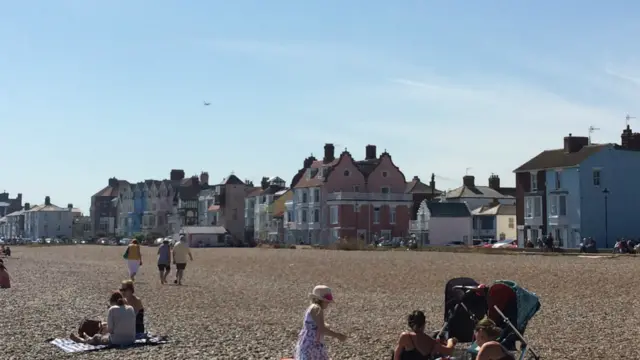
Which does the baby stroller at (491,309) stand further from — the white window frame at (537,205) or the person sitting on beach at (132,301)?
the white window frame at (537,205)

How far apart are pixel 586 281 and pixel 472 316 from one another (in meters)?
16.5

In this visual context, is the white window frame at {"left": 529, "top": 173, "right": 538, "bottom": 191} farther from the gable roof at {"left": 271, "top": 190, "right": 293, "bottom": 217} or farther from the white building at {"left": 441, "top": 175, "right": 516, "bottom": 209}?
the gable roof at {"left": 271, "top": 190, "right": 293, "bottom": 217}

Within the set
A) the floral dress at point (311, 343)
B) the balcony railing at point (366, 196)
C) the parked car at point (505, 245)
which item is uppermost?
the balcony railing at point (366, 196)

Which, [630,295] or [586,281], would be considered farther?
[586,281]

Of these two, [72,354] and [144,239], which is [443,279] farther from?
[144,239]

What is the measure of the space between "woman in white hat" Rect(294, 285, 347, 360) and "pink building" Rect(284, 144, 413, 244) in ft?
242

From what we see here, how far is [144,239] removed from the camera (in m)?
111

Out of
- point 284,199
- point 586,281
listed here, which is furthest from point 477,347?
point 284,199

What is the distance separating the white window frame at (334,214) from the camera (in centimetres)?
8406

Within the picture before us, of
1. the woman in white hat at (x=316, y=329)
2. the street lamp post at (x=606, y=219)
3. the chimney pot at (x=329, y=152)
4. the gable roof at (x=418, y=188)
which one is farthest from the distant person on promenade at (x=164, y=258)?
the gable roof at (x=418, y=188)

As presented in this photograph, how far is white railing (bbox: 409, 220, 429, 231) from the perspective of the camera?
83875 millimetres

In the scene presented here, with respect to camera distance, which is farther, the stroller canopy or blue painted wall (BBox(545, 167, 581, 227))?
blue painted wall (BBox(545, 167, 581, 227))

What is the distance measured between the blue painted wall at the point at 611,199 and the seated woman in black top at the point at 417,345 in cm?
5333

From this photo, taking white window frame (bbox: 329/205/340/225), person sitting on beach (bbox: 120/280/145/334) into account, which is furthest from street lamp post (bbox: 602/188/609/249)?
person sitting on beach (bbox: 120/280/145/334)
